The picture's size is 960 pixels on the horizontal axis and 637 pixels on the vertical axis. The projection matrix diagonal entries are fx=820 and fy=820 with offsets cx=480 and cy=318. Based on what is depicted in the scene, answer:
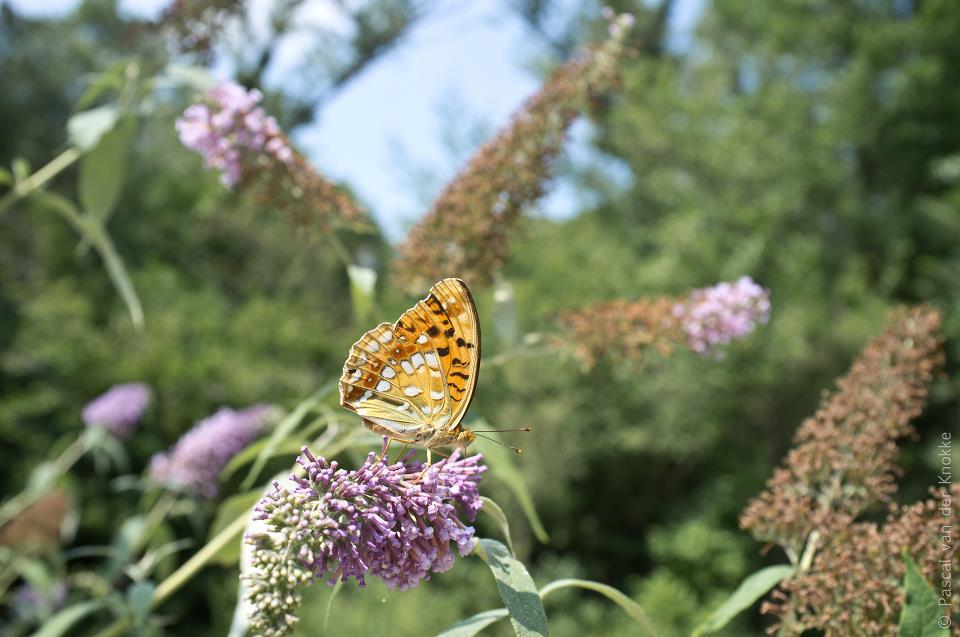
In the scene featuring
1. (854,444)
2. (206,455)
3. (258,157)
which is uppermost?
(258,157)

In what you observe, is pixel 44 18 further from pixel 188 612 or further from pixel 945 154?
pixel 945 154

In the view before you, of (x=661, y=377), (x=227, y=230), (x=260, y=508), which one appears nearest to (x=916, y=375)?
(x=260, y=508)

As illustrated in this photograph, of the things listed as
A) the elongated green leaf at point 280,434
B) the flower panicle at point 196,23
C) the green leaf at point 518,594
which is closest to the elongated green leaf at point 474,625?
the green leaf at point 518,594

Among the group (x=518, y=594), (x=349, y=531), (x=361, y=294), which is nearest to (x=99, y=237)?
(x=361, y=294)

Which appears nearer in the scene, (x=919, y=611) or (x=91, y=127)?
(x=919, y=611)

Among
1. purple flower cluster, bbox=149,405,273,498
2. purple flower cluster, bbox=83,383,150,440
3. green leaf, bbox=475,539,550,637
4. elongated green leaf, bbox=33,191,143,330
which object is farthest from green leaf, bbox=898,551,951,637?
purple flower cluster, bbox=83,383,150,440

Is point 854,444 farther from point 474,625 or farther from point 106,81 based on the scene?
point 106,81
